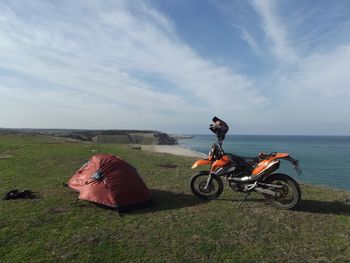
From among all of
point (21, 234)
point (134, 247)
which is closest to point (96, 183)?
point (21, 234)

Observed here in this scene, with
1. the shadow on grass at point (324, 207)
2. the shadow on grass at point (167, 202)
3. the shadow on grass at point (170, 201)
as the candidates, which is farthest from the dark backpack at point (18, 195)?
the shadow on grass at point (324, 207)

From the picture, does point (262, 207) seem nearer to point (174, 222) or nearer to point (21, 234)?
point (174, 222)

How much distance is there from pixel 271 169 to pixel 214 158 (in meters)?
1.91

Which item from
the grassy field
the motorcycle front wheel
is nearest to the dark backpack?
the grassy field

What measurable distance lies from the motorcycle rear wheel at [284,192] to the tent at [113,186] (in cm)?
355

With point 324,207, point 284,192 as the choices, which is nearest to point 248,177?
point 284,192

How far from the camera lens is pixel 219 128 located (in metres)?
9.81

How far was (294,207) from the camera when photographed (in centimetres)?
860

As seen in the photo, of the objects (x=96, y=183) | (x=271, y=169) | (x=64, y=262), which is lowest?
(x=64, y=262)

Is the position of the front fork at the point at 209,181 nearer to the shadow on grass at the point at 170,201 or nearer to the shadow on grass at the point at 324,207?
the shadow on grass at the point at 170,201

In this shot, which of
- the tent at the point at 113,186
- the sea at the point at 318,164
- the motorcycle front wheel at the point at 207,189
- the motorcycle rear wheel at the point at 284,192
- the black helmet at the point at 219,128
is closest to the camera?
the motorcycle rear wheel at the point at 284,192

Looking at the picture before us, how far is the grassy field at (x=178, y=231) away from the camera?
5996 millimetres

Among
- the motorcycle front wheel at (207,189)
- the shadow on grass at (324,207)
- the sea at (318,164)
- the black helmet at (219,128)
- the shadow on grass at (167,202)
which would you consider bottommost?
the sea at (318,164)

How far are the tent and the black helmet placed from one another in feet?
9.23
